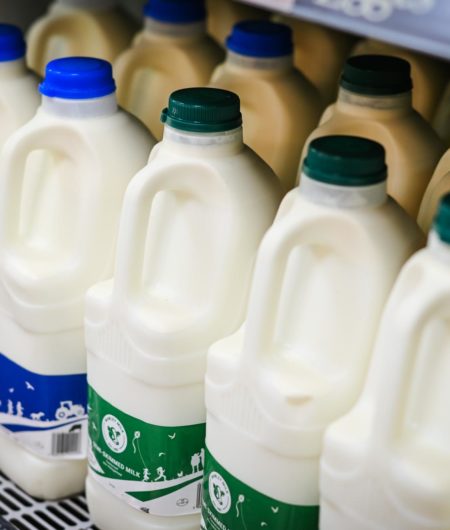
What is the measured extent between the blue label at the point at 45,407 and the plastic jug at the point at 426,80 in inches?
27.1

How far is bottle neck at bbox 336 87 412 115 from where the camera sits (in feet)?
4.23

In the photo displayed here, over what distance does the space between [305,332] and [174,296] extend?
0.69ft

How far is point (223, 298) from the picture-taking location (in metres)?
1.21

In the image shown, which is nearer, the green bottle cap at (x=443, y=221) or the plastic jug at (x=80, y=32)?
the green bottle cap at (x=443, y=221)

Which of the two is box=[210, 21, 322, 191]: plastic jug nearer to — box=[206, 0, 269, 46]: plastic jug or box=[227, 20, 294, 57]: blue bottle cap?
box=[227, 20, 294, 57]: blue bottle cap

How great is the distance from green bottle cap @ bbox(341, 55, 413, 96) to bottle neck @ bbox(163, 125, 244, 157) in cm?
20

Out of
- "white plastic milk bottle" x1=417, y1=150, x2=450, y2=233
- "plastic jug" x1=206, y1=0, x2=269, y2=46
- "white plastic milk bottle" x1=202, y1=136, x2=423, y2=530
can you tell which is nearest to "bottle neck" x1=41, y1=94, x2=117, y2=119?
"white plastic milk bottle" x1=202, y1=136, x2=423, y2=530

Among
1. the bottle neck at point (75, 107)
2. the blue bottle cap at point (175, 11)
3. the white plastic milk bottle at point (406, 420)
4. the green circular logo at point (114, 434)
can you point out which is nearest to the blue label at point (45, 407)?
the green circular logo at point (114, 434)

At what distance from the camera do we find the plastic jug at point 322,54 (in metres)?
1.69

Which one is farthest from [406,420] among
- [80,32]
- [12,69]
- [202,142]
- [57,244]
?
[80,32]

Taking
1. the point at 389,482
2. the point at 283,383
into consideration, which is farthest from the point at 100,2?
the point at 389,482

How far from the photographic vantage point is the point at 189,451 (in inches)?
51.1

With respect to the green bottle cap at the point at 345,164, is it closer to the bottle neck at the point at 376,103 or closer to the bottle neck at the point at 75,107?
the bottle neck at the point at 376,103

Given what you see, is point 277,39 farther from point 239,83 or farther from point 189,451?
point 189,451
